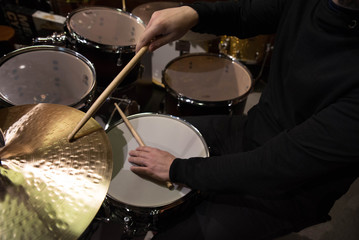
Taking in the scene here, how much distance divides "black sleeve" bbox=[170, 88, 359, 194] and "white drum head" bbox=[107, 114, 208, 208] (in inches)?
3.9

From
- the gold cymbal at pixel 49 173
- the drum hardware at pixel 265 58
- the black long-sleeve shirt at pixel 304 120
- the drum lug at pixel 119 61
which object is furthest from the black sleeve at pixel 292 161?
the drum hardware at pixel 265 58

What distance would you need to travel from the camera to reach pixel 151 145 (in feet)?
3.37

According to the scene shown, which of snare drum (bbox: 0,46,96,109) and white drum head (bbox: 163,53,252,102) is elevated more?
snare drum (bbox: 0,46,96,109)

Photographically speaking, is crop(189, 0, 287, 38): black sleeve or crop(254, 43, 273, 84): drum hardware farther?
crop(254, 43, 273, 84): drum hardware

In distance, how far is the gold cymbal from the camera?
58 centimetres

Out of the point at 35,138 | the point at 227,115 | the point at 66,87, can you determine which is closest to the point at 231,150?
the point at 227,115

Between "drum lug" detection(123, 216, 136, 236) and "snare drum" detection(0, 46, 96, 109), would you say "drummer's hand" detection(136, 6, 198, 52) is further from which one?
"drum lug" detection(123, 216, 136, 236)

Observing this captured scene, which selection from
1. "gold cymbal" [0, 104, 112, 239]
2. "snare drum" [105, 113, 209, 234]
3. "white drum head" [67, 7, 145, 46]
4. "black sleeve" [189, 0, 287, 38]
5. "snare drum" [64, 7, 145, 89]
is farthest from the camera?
"white drum head" [67, 7, 145, 46]

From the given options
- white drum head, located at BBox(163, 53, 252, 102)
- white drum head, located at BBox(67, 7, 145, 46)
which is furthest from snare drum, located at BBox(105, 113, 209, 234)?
white drum head, located at BBox(67, 7, 145, 46)

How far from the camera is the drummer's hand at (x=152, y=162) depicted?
34.2 inches

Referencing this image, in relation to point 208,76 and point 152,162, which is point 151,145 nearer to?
point 152,162

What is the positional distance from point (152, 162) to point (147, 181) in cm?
8

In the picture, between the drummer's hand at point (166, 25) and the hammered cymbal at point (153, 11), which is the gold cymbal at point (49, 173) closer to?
the drummer's hand at point (166, 25)

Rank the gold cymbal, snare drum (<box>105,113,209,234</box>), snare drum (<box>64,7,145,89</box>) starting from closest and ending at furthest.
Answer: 1. the gold cymbal
2. snare drum (<box>105,113,209,234</box>)
3. snare drum (<box>64,7,145,89</box>)
